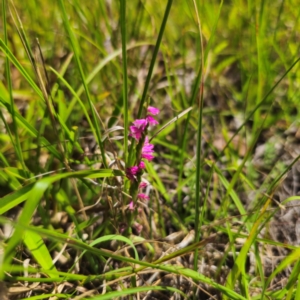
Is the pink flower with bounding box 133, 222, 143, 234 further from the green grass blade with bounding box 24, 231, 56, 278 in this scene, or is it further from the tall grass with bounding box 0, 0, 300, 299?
the green grass blade with bounding box 24, 231, 56, 278

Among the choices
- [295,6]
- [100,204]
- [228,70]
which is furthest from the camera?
[228,70]

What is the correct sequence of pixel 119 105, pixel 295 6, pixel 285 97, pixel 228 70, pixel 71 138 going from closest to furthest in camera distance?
pixel 71 138, pixel 119 105, pixel 285 97, pixel 295 6, pixel 228 70

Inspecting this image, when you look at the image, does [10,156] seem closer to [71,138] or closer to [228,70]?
[71,138]

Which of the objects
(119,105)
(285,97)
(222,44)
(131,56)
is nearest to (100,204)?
(119,105)

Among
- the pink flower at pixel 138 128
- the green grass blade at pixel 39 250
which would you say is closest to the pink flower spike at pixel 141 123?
the pink flower at pixel 138 128

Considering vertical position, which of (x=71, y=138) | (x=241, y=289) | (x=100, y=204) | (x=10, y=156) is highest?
(x=71, y=138)

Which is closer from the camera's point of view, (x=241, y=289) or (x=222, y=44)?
(x=241, y=289)

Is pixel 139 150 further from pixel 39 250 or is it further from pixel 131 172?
pixel 39 250
